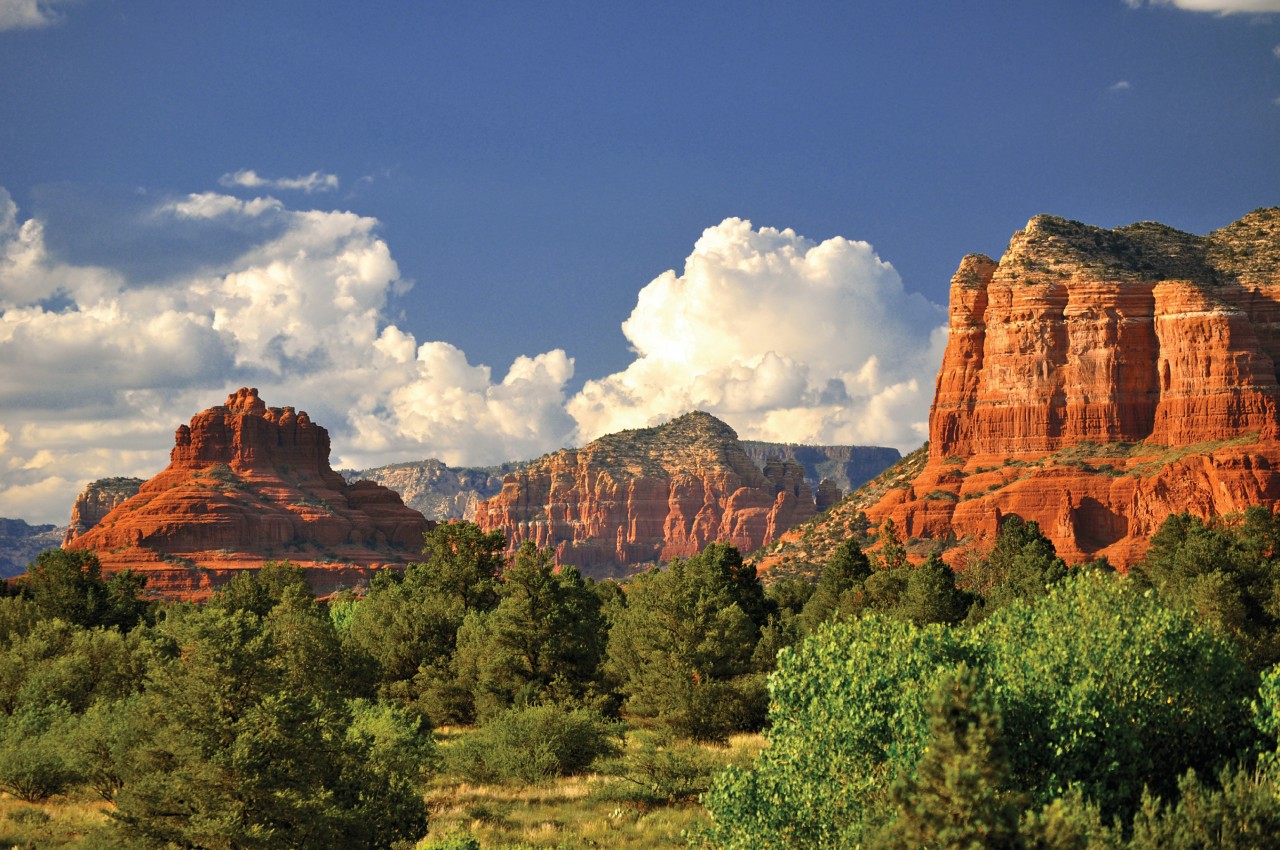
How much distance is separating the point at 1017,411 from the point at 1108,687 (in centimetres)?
16427

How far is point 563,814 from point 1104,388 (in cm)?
15862

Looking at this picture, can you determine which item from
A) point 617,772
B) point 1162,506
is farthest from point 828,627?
point 1162,506

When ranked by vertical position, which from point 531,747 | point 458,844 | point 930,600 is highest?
point 930,600

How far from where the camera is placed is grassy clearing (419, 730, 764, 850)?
110 feet

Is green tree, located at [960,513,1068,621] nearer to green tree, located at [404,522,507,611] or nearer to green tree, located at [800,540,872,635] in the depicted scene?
green tree, located at [800,540,872,635]

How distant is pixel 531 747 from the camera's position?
4356cm

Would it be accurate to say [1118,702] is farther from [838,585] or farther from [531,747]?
[838,585]

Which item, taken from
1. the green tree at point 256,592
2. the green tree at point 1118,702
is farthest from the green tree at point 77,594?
the green tree at point 1118,702

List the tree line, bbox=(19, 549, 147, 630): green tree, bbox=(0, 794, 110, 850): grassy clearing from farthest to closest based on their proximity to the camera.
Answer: bbox=(19, 549, 147, 630): green tree, bbox=(0, 794, 110, 850): grassy clearing, the tree line

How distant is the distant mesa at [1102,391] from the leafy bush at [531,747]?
11556 cm

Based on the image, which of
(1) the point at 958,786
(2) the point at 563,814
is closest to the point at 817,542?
(2) the point at 563,814

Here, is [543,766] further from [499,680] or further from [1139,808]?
[1139,808]

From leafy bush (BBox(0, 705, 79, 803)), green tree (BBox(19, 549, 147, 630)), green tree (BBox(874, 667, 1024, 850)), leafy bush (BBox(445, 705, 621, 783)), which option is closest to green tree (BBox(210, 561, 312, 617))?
green tree (BBox(19, 549, 147, 630))

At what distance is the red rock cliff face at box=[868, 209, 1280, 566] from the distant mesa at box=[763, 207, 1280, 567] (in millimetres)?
216
